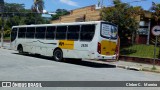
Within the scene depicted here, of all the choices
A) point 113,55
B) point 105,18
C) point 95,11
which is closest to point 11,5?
point 95,11

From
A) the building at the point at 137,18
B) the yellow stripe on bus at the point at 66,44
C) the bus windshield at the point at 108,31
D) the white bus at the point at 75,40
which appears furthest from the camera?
the building at the point at 137,18

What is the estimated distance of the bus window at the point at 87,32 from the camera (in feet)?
67.4

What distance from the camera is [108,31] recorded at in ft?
68.6

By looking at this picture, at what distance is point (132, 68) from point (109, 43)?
7.08 ft

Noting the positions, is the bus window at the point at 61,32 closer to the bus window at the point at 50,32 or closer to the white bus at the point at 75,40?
the white bus at the point at 75,40

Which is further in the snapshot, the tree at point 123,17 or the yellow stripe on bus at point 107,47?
the tree at point 123,17

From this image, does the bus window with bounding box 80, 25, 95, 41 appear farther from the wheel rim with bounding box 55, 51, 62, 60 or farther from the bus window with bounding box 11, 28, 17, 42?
the bus window with bounding box 11, 28, 17, 42

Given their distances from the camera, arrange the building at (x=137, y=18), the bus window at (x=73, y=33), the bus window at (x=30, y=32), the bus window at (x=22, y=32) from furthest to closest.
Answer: the building at (x=137, y=18) → the bus window at (x=22, y=32) → the bus window at (x=30, y=32) → the bus window at (x=73, y=33)

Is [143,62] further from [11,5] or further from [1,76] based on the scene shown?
[11,5]

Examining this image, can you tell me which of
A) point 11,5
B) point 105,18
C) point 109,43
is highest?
point 11,5

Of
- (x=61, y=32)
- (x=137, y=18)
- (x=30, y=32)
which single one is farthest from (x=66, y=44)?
(x=137, y=18)

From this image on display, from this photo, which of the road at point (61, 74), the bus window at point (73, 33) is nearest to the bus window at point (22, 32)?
the bus window at point (73, 33)

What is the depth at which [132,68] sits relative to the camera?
20.8 metres

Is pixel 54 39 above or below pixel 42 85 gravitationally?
above
